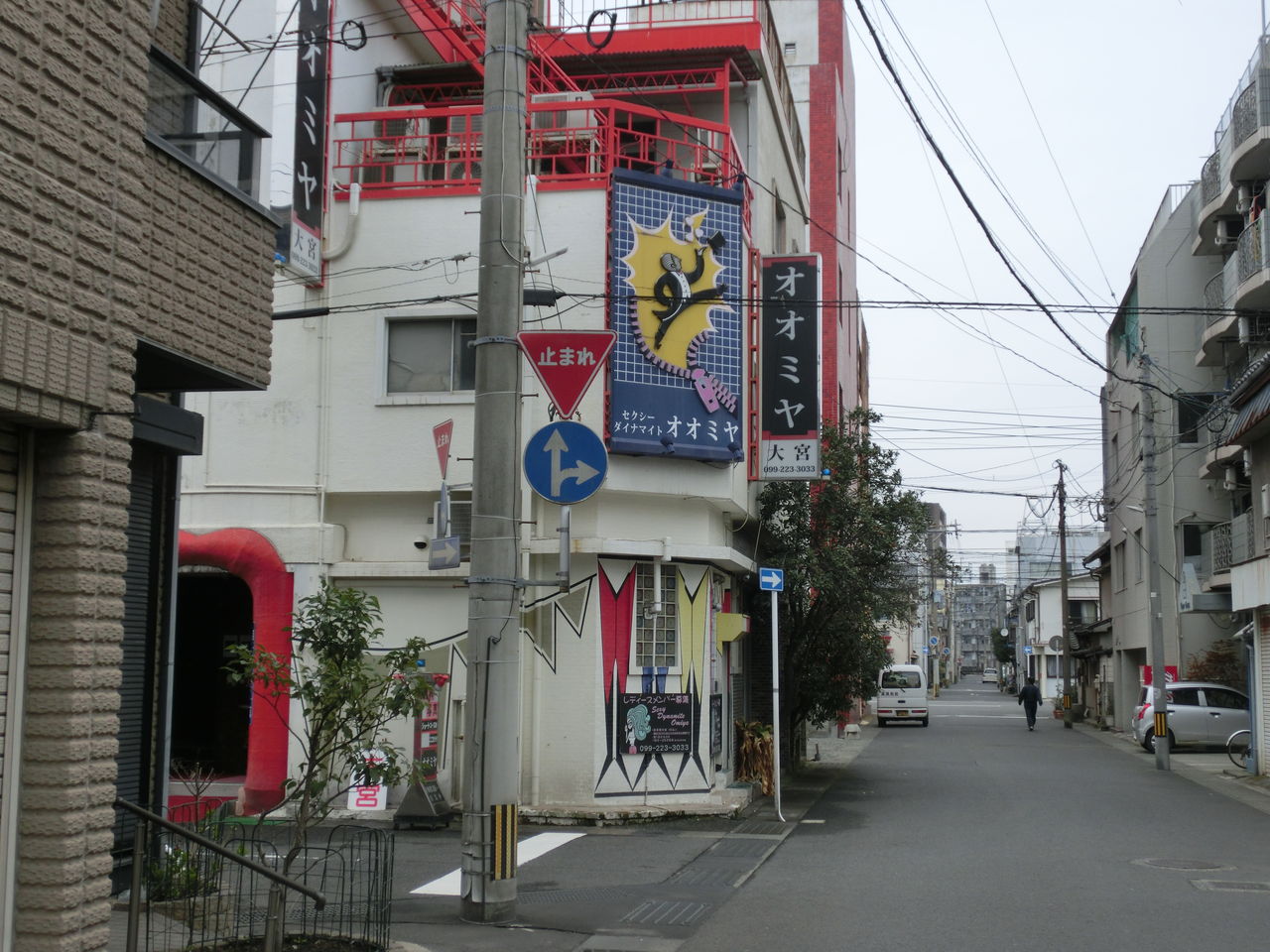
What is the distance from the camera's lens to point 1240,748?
27.0 meters

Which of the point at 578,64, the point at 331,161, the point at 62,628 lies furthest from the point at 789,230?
the point at 62,628

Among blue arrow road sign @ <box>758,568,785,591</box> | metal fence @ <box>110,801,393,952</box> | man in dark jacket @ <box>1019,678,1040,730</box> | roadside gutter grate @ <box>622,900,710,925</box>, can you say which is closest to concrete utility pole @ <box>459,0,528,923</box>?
metal fence @ <box>110,801,393,952</box>

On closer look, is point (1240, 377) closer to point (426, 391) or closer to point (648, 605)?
point (648, 605)

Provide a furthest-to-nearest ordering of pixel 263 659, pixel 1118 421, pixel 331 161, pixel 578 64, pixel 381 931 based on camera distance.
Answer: pixel 1118 421, pixel 578 64, pixel 331 161, pixel 381 931, pixel 263 659

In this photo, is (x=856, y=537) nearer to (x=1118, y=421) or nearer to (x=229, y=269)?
(x=229, y=269)

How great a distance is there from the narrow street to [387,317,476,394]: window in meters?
5.89

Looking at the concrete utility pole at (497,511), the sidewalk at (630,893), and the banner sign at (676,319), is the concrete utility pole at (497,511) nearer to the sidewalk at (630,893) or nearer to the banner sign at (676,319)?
the sidewalk at (630,893)

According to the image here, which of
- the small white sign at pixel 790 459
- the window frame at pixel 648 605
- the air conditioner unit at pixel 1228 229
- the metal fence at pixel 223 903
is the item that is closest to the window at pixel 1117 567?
the air conditioner unit at pixel 1228 229

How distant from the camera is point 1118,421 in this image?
147 feet

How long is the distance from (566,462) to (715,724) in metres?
9.39

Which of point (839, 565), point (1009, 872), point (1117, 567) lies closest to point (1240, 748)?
point (839, 565)

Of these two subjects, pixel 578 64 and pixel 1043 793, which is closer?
pixel 1043 793

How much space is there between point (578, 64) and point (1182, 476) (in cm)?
2228

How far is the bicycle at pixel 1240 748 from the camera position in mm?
25753
